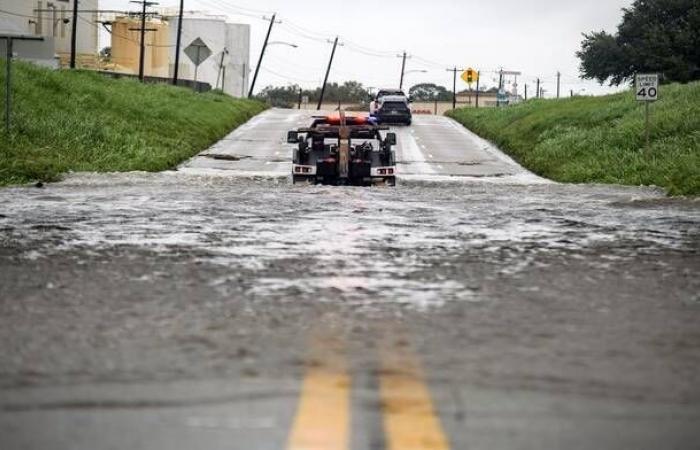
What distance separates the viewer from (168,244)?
10664 millimetres

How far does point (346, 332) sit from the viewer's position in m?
6.28

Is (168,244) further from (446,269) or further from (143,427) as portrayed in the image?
(143,427)

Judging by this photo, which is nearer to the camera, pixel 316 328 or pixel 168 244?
pixel 316 328

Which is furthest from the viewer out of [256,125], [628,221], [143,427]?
[256,125]

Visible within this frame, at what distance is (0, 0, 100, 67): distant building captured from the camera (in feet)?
241

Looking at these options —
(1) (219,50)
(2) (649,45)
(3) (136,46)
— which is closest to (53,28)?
(3) (136,46)

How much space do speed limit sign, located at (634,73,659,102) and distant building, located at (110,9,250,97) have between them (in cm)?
7161

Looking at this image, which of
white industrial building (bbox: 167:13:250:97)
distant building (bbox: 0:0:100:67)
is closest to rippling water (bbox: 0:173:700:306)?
distant building (bbox: 0:0:100:67)

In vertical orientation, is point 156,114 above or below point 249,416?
above

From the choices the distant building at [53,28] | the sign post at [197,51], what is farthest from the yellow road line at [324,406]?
the distant building at [53,28]

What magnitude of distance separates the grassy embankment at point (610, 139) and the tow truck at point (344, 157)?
592 centimetres

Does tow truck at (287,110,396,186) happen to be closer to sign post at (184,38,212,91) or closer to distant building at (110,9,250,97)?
sign post at (184,38,212,91)

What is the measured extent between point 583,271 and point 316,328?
131 inches

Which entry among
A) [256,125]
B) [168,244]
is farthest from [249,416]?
[256,125]
